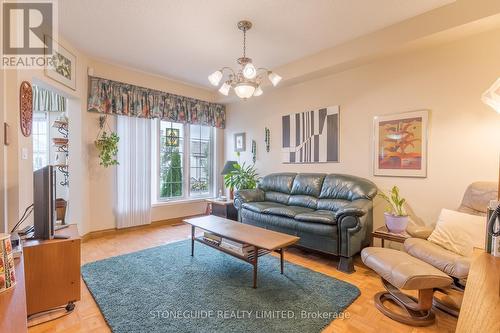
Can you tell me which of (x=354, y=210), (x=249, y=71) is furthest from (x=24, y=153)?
(x=354, y=210)

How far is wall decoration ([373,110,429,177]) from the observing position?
2.97m

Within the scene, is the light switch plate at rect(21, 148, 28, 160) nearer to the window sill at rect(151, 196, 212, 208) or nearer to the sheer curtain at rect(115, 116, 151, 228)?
the sheer curtain at rect(115, 116, 151, 228)

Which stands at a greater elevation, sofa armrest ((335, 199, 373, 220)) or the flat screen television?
the flat screen television

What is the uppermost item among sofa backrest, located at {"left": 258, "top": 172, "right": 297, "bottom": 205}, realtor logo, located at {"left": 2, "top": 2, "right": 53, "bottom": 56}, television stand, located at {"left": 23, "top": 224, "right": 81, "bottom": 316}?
realtor logo, located at {"left": 2, "top": 2, "right": 53, "bottom": 56}

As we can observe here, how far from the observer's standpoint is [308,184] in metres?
3.82

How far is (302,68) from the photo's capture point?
377 centimetres

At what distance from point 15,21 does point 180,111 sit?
275cm

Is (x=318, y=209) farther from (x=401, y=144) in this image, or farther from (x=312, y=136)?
(x=401, y=144)

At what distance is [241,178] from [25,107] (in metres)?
3.11

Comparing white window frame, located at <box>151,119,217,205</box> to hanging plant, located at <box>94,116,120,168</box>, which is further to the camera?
white window frame, located at <box>151,119,217,205</box>

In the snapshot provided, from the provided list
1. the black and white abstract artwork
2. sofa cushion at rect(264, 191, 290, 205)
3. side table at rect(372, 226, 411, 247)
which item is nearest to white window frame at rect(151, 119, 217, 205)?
sofa cushion at rect(264, 191, 290, 205)

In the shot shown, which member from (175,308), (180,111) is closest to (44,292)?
(175,308)

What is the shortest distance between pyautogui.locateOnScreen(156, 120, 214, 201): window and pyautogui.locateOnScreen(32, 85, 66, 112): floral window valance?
1.70 m

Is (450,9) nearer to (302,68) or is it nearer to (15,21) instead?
(302,68)
